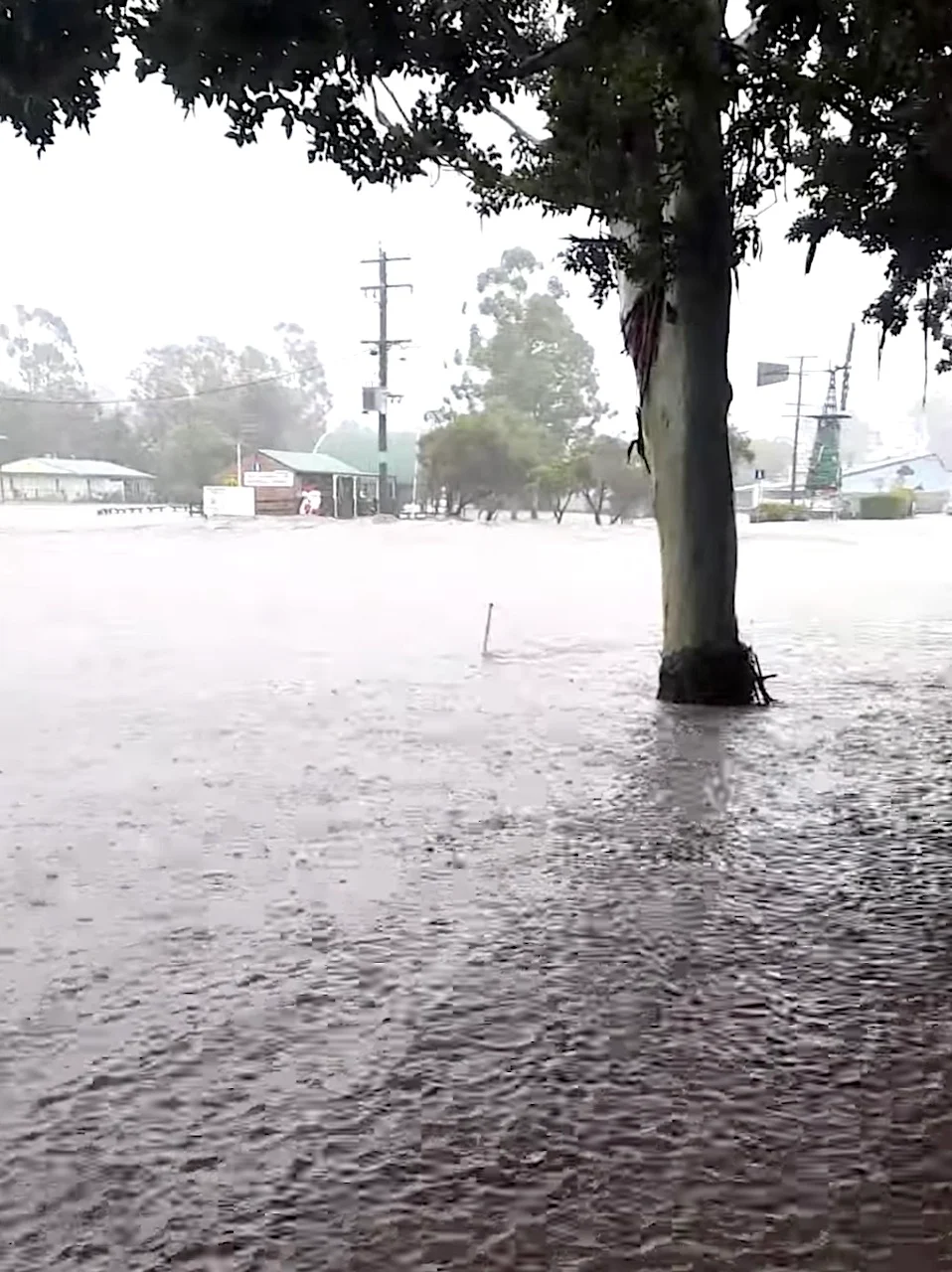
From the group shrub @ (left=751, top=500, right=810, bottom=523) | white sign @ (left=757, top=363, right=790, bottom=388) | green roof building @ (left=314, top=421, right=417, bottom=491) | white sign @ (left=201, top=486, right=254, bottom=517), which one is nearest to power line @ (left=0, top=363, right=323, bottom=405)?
green roof building @ (left=314, top=421, right=417, bottom=491)

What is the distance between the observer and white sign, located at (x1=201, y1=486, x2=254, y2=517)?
78.7 ft

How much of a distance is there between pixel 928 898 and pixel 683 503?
2587 millimetres

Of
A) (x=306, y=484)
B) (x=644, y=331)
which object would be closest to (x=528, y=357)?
(x=306, y=484)

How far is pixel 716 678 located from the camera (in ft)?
16.6

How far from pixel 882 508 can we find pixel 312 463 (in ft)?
43.8

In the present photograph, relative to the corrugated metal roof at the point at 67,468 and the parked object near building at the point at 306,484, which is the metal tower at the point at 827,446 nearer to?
the parked object near building at the point at 306,484

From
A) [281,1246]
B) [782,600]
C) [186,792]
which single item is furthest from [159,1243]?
[782,600]

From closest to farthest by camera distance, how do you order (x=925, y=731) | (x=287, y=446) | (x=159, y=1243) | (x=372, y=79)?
1. (x=159, y=1243)
2. (x=372, y=79)
3. (x=925, y=731)
4. (x=287, y=446)

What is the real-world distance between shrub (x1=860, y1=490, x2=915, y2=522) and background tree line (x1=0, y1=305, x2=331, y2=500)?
12.6 metres

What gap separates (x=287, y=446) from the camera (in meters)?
26.5

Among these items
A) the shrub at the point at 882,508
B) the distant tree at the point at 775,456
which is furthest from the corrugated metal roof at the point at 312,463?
the shrub at the point at 882,508

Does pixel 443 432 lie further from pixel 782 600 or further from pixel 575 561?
pixel 782 600

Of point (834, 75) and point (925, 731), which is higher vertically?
point (834, 75)

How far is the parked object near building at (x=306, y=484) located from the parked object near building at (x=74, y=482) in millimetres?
2919
